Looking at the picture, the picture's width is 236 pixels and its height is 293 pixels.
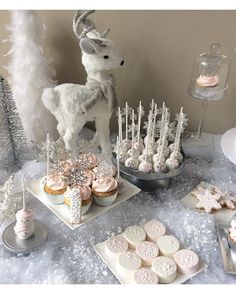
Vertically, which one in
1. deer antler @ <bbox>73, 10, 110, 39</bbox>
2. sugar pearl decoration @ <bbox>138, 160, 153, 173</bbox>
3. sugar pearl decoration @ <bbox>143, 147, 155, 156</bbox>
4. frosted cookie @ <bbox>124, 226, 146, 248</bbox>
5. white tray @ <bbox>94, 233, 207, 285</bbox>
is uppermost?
deer antler @ <bbox>73, 10, 110, 39</bbox>

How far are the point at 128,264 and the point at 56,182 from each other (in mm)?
287

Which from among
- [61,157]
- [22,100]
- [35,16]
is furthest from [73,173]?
[35,16]

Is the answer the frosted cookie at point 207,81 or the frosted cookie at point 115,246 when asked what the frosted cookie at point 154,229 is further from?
the frosted cookie at point 207,81

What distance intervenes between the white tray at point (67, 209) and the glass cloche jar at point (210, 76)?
15.0 inches

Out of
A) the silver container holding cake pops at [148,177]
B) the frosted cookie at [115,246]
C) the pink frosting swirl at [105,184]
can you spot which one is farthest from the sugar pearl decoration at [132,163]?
the frosted cookie at [115,246]

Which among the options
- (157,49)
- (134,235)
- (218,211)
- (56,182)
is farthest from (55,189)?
(157,49)

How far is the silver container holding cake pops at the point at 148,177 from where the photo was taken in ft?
4.23

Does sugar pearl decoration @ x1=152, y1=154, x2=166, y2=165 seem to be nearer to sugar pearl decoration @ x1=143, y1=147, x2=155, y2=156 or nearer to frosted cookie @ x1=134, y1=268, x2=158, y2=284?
sugar pearl decoration @ x1=143, y1=147, x2=155, y2=156

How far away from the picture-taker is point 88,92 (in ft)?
4.31

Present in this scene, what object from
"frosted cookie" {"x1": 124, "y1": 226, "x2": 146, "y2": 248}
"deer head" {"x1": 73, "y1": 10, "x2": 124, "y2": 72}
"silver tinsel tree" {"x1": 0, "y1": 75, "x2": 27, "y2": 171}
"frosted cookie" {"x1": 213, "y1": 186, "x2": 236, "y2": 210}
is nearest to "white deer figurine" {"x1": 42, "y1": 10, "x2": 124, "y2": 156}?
"deer head" {"x1": 73, "y1": 10, "x2": 124, "y2": 72}

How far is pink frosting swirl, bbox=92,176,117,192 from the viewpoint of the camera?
118 centimetres

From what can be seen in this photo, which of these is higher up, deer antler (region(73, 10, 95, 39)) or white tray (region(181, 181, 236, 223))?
deer antler (region(73, 10, 95, 39))

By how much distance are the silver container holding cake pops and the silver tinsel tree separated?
311 millimetres

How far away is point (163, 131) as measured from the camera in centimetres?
133
